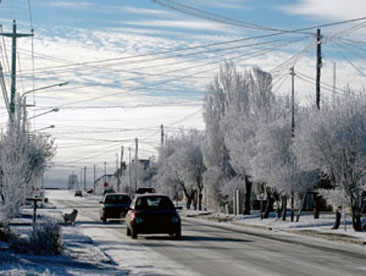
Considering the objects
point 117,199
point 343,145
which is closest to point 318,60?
point 343,145

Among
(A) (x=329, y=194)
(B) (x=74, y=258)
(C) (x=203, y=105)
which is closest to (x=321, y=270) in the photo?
(B) (x=74, y=258)

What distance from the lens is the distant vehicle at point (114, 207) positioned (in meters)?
39.0

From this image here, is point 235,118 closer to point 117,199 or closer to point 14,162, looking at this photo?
point 117,199

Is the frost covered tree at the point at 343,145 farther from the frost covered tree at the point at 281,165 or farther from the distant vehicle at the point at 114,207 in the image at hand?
the distant vehicle at the point at 114,207

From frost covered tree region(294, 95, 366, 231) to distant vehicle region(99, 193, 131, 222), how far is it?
13.1 meters

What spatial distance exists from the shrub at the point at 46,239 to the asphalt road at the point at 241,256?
7.54ft

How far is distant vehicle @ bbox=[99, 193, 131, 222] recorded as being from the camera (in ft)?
128

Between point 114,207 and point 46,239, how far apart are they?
22.4 m

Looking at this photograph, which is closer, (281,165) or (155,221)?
Result: (155,221)

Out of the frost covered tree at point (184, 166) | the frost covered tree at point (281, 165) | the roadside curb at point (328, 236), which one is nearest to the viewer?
the roadside curb at point (328, 236)

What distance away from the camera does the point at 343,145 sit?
28688 millimetres

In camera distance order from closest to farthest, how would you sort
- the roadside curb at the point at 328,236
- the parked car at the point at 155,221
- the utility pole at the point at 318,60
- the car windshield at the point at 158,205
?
1. the parked car at the point at 155,221
2. the roadside curb at the point at 328,236
3. the car windshield at the point at 158,205
4. the utility pole at the point at 318,60

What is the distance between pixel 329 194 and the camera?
99.9ft

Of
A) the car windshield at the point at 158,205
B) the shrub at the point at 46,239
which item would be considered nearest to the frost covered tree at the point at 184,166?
the car windshield at the point at 158,205
